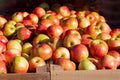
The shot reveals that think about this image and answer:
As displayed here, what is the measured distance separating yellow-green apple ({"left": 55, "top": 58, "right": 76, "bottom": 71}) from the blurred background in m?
1.57

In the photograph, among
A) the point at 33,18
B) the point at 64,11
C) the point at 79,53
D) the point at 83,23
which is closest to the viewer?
the point at 79,53

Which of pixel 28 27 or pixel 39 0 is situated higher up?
pixel 39 0

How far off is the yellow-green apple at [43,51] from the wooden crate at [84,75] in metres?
0.42

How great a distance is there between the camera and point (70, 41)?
2516mm

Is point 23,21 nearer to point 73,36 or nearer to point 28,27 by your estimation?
point 28,27

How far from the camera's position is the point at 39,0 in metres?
4.39

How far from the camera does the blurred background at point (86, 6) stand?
3.81 metres

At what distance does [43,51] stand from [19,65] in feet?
0.76

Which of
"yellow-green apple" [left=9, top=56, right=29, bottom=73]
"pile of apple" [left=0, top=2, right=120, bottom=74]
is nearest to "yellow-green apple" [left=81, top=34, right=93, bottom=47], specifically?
"pile of apple" [left=0, top=2, right=120, bottom=74]

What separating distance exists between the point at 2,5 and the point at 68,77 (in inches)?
99.7

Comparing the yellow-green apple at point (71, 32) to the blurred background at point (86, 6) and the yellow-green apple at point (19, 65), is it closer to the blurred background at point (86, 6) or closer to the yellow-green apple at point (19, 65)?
the yellow-green apple at point (19, 65)

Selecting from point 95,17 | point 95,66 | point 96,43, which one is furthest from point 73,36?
point 95,17

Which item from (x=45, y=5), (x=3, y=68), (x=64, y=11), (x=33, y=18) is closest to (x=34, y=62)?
(x=3, y=68)

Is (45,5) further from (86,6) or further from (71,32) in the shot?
(71,32)
